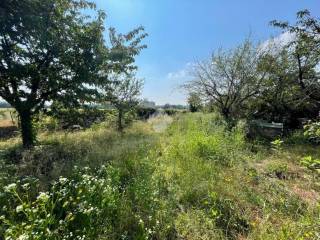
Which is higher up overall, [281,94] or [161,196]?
[281,94]

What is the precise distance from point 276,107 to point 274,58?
6.96 ft

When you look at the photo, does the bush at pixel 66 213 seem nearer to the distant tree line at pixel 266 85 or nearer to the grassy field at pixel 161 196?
the grassy field at pixel 161 196

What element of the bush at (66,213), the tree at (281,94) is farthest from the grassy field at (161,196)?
the tree at (281,94)

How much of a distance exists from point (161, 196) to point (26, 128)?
18.0 feet

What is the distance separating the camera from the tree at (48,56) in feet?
21.1

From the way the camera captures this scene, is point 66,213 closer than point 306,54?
Yes

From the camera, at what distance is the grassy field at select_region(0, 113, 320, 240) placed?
106 inches

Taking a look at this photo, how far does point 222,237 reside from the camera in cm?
294

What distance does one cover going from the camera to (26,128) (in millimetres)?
7461

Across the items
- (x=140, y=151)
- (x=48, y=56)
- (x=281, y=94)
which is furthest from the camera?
(x=281, y=94)

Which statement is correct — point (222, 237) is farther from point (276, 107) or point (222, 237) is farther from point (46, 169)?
point (276, 107)

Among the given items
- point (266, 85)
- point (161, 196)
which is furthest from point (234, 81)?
point (161, 196)

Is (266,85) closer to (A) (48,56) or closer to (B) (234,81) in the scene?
(B) (234,81)

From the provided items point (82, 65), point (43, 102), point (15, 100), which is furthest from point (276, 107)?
point (15, 100)
